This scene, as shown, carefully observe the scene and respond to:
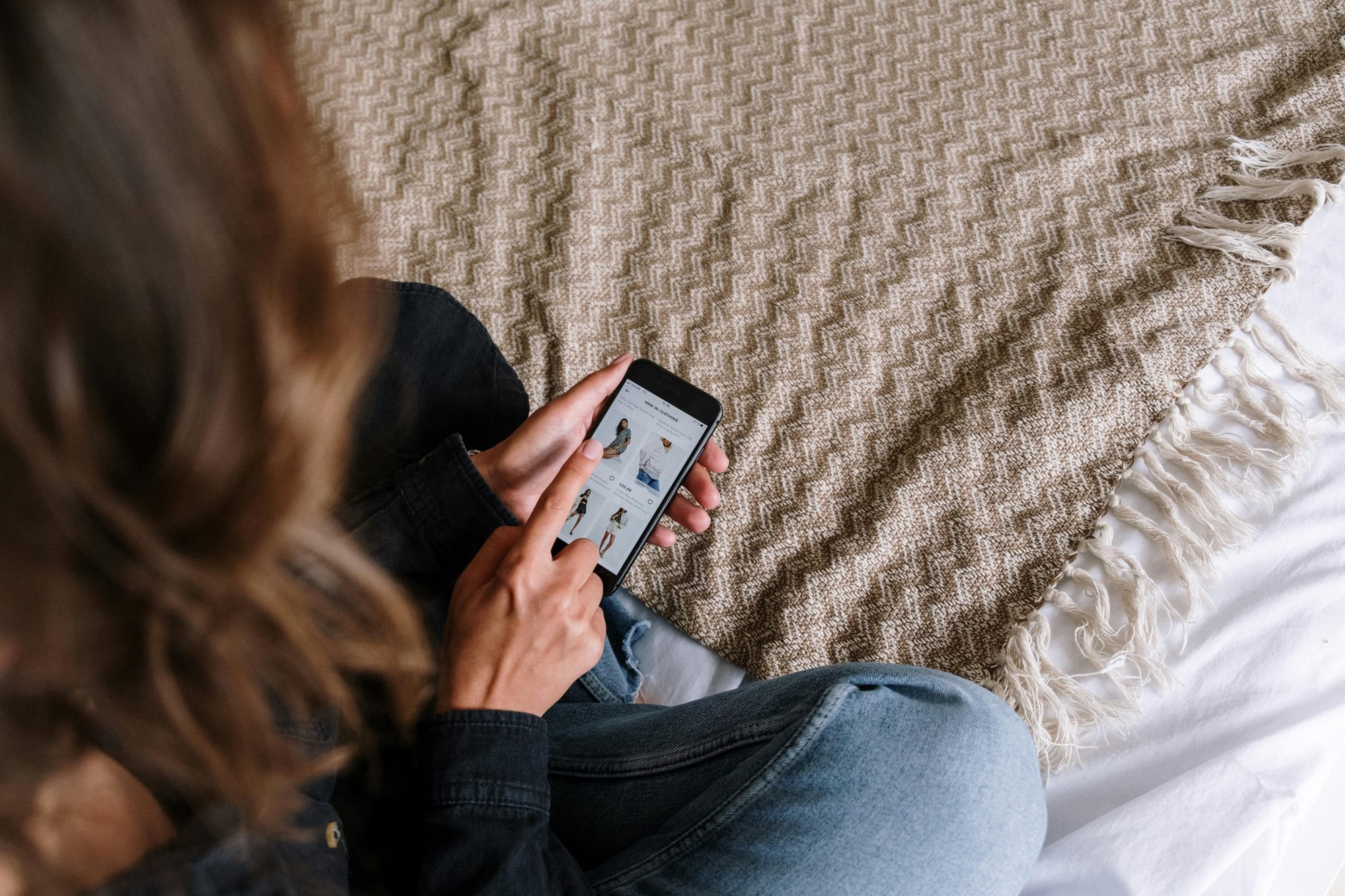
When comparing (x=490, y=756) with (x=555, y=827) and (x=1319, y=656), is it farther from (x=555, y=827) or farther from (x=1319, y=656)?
(x=1319, y=656)

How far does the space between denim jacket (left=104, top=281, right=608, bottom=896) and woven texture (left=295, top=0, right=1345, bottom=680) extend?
99 millimetres

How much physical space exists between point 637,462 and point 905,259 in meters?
0.36

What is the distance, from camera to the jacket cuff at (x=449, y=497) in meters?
0.65

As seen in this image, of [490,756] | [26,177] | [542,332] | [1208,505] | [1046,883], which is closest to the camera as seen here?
[26,177]

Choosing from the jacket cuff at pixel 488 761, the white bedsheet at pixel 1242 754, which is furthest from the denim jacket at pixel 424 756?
the white bedsheet at pixel 1242 754

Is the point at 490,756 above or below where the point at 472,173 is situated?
below

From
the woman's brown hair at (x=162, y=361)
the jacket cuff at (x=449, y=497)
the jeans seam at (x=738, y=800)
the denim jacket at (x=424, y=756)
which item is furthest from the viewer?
the jacket cuff at (x=449, y=497)

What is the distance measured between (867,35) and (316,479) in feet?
A: 3.10

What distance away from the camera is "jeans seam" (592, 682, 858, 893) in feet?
1.79

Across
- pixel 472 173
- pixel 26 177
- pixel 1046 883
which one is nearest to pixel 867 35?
pixel 472 173

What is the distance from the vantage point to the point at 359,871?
1.83 ft

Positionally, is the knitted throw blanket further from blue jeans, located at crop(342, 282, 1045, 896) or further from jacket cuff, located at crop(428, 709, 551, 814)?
jacket cuff, located at crop(428, 709, 551, 814)

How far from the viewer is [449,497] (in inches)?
25.7

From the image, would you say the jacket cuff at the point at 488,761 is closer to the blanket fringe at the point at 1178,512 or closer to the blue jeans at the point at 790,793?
the blue jeans at the point at 790,793
